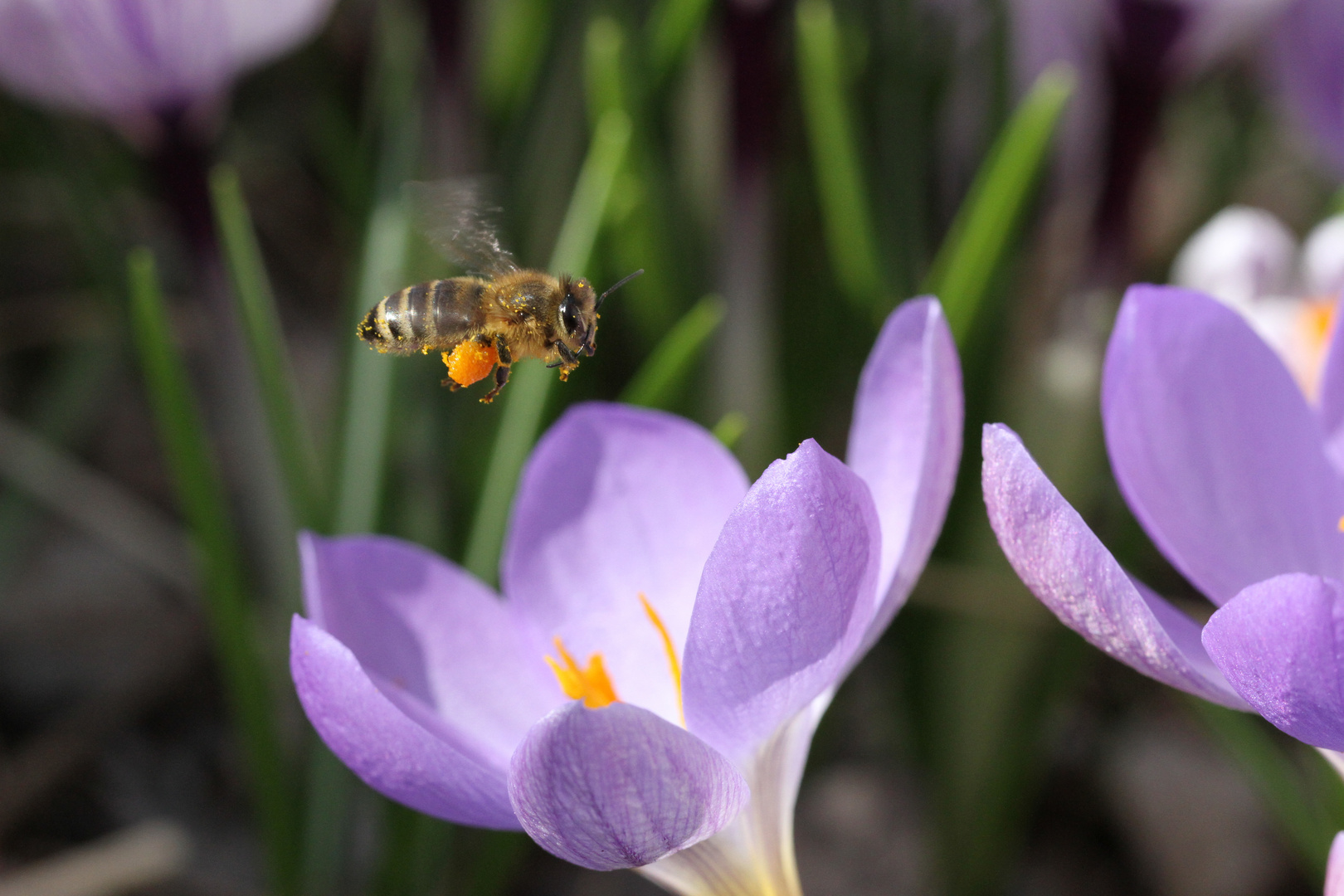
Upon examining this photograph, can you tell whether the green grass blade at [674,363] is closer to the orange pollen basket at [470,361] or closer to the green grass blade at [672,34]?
the orange pollen basket at [470,361]

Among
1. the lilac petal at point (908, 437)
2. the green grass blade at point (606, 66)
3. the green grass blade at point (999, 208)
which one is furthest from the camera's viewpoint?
the green grass blade at point (606, 66)

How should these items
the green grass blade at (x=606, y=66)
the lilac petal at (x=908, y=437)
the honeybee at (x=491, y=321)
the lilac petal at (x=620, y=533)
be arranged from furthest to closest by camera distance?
the green grass blade at (x=606, y=66) → the honeybee at (x=491, y=321) → the lilac petal at (x=620, y=533) → the lilac petal at (x=908, y=437)

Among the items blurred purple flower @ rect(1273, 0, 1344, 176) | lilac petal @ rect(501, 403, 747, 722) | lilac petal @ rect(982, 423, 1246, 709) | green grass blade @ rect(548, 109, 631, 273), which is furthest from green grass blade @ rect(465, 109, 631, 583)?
blurred purple flower @ rect(1273, 0, 1344, 176)

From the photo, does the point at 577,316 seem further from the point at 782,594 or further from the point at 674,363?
the point at 782,594

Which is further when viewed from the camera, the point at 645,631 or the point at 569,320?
the point at 569,320

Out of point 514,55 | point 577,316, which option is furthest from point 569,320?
point 514,55

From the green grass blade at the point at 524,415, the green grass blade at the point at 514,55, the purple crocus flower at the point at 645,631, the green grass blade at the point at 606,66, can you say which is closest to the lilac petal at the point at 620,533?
the purple crocus flower at the point at 645,631
